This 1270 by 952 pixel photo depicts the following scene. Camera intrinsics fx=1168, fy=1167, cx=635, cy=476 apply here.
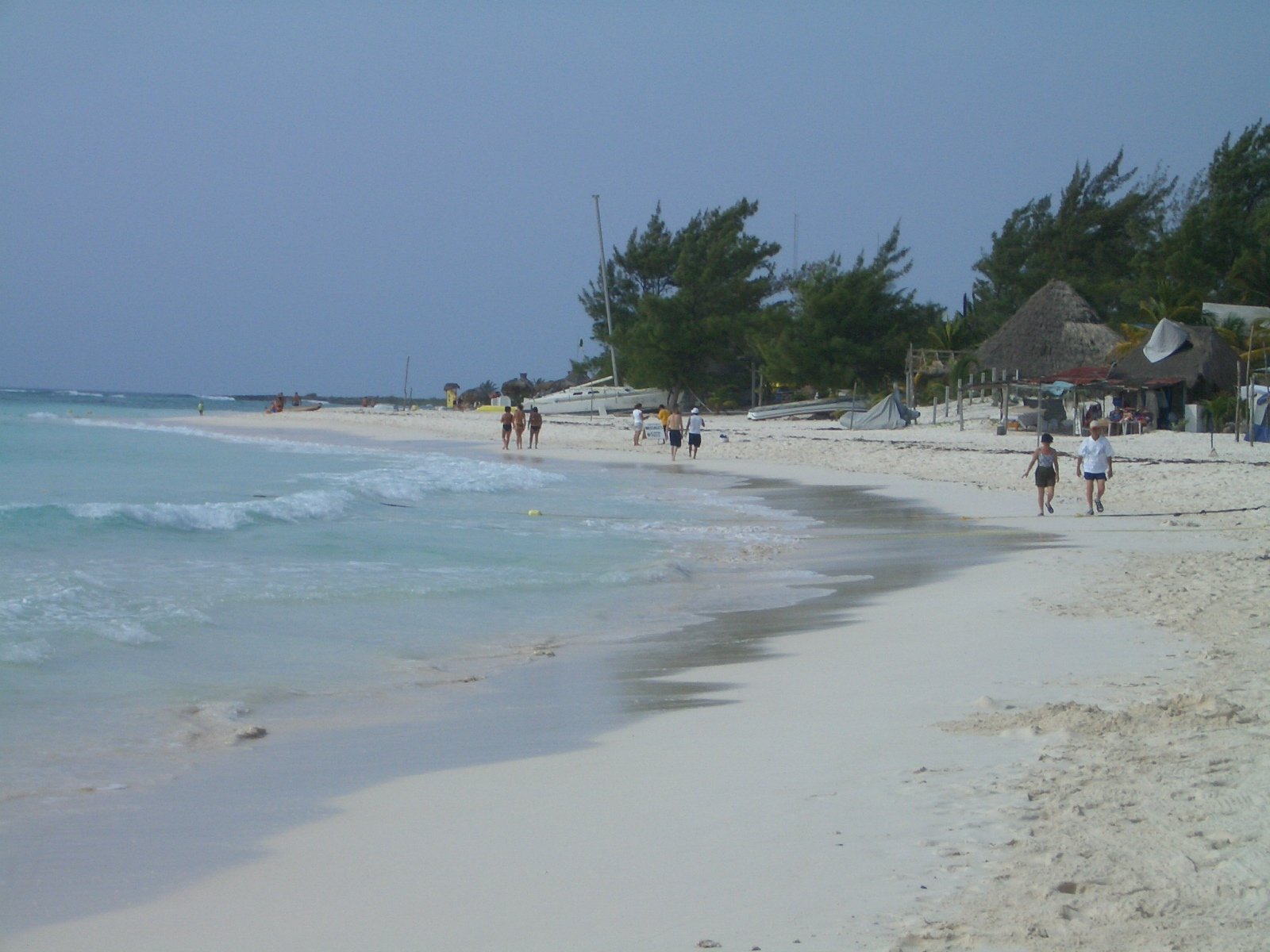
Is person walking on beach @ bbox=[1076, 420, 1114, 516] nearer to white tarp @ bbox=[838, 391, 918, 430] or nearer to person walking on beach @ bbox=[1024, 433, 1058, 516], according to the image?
person walking on beach @ bbox=[1024, 433, 1058, 516]

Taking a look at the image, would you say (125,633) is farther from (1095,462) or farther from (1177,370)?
(1177,370)

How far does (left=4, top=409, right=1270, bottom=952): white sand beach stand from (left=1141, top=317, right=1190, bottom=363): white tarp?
84.0ft

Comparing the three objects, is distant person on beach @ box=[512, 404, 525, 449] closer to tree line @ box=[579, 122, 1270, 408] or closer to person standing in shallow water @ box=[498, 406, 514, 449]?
person standing in shallow water @ box=[498, 406, 514, 449]

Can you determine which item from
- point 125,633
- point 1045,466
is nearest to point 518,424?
Result: point 1045,466

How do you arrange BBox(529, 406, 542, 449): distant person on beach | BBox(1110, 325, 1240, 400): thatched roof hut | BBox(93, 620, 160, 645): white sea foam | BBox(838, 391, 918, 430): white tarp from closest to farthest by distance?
BBox(93, 620, 160, 645): white sea foam, BBox(1110, 325, 1240, 400): thatched roof hut, BBox(529, 406, 542, 449): distant person on beach, BBox(838, 391, 918, 430): white tarp

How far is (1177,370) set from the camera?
30.9 metres

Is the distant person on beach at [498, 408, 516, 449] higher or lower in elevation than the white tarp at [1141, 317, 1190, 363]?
lower

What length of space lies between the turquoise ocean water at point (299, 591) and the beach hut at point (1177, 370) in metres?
14.6

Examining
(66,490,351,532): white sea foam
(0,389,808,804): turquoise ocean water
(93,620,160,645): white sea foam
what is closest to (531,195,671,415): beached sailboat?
(0,389,808,804): turquoise ocean water

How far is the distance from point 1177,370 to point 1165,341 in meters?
0.97

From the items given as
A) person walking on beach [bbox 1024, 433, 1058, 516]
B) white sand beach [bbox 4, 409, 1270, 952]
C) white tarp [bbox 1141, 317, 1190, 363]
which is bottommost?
white sand beach [bbox 4, 409, 1270, 952]

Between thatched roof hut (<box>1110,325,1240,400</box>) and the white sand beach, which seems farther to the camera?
thatched roof hut (<box>1110,325,1240,400</box>)

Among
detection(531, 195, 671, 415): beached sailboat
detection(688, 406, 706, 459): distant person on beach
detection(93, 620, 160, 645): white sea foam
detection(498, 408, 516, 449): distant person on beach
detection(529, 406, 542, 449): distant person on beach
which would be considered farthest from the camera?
detection(531, 195, 671, 415): beached sailboat

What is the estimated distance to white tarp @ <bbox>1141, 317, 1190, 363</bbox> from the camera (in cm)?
3133
